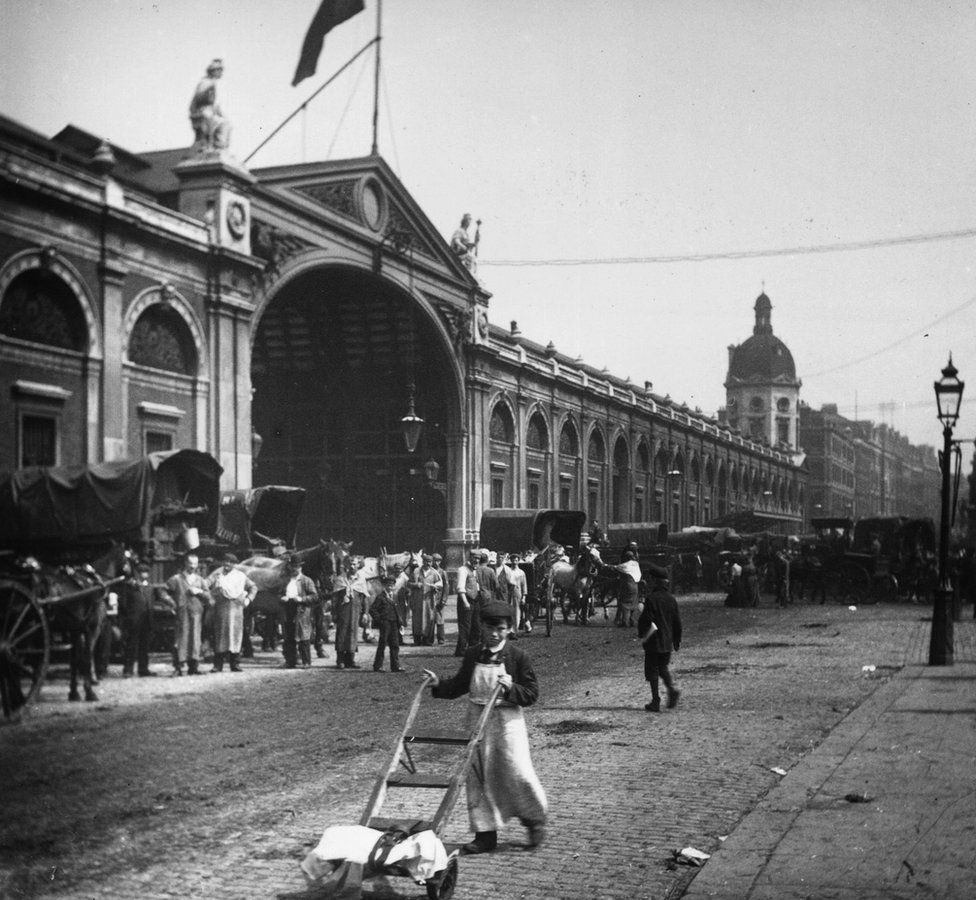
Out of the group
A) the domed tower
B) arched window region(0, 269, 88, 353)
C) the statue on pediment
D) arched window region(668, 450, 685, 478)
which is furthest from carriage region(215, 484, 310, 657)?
the domed tower

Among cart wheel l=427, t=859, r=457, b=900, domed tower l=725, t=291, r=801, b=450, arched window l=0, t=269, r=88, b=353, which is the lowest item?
cart wheel l=427, t=859, r=457, b=900

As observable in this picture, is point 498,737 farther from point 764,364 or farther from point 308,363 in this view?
point 764,364

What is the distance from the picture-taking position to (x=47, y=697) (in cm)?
1070

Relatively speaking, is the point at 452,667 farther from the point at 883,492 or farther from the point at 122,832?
the point at 883,492

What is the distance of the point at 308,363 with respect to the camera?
31422mm

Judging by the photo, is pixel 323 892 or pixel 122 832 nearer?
pixel 323 892

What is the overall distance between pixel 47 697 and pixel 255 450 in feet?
45.5

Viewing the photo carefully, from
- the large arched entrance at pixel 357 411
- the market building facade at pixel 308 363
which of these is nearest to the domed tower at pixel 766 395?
the market building facade at pixel 308 363

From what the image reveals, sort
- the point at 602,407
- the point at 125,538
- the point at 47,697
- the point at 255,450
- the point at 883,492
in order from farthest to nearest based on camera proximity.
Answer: the point at 883,492
the point at 602,407
the point at 255,450
the point at 125,538
the point at 47,697

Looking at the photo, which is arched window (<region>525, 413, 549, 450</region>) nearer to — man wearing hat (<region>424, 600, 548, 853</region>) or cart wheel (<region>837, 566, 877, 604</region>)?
cart wheel (<region>837, 566, 877, 604</region>)

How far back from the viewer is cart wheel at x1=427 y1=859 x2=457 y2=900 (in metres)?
5.44

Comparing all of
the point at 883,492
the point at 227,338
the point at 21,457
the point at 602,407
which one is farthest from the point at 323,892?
the point at 883,492

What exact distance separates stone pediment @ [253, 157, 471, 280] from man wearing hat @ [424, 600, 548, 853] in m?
19.6

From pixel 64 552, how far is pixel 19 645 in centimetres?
152
